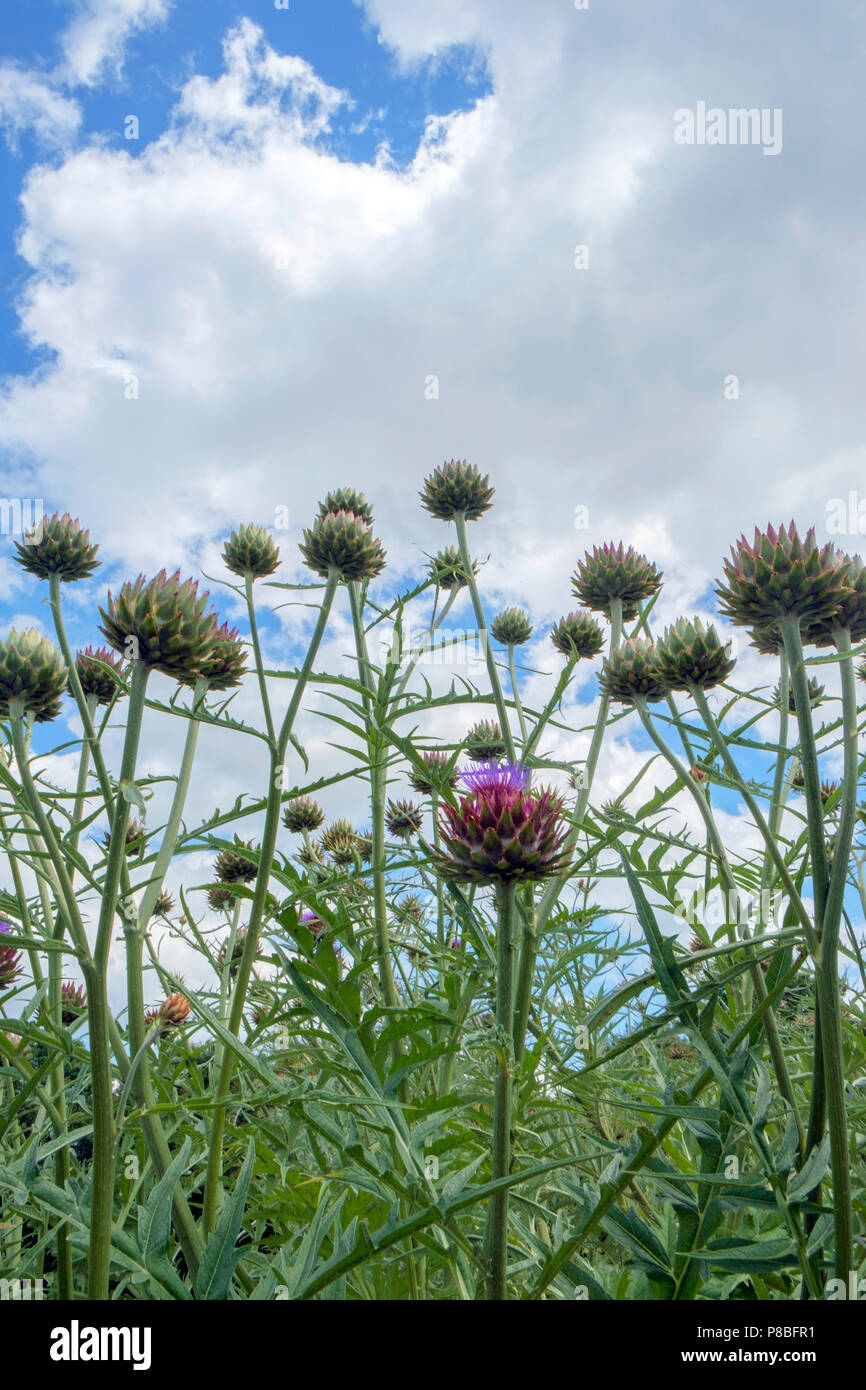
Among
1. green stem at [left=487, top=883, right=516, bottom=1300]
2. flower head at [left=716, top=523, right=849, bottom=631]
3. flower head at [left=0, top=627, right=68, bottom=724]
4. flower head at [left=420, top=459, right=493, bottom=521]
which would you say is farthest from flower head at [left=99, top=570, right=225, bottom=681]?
flower head at [left=420, top=459, right=493, bottom=521]

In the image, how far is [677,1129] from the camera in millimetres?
1652

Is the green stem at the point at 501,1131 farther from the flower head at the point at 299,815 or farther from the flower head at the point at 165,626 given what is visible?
the flower head at the point at 299,815

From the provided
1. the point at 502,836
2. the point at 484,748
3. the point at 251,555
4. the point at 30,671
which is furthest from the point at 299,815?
the point at 502,836

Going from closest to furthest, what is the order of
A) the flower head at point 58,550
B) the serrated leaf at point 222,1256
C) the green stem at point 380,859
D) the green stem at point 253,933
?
the serrated leaf at point 222,1256 < the green stem at point 253,933 < the green stem at point 380,859 < the flower head at point 58,550

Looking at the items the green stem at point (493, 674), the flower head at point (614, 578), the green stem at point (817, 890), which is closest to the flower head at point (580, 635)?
the flower head at point (614, 578)

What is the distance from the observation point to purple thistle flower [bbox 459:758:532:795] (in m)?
1.56

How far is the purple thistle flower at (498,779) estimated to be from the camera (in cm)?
156

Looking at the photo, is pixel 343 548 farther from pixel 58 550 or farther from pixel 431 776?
pixel 431 776

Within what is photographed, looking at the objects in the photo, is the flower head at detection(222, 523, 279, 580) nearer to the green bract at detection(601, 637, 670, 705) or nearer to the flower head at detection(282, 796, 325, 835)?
the green bract at detection(601, 637, 670, 705)

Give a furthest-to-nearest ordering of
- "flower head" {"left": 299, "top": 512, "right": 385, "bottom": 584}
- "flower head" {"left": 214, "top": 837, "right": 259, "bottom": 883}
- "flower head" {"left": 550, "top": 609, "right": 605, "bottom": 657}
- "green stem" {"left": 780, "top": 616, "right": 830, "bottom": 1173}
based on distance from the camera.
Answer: "flower head" {"left": 214, "top": 837, "right": 259, "bottom": 883} → "flower head" {"left": 550, "top": 609, "right": 605, "bottom": 657} → "flower head" {"left": 299, "top": 512, "right": 385, "bottom": 584} → "green stem" {"left": 780, "top": 616, "right": 830, "bottom": 1173}

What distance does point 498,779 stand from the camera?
167 cm

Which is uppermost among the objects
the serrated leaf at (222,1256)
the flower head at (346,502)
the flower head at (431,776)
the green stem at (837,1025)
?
the flower head at (346,502)

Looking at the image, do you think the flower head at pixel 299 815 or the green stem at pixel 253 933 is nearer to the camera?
the green stem at pixel 253 933

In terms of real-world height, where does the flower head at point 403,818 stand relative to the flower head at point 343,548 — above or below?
below
